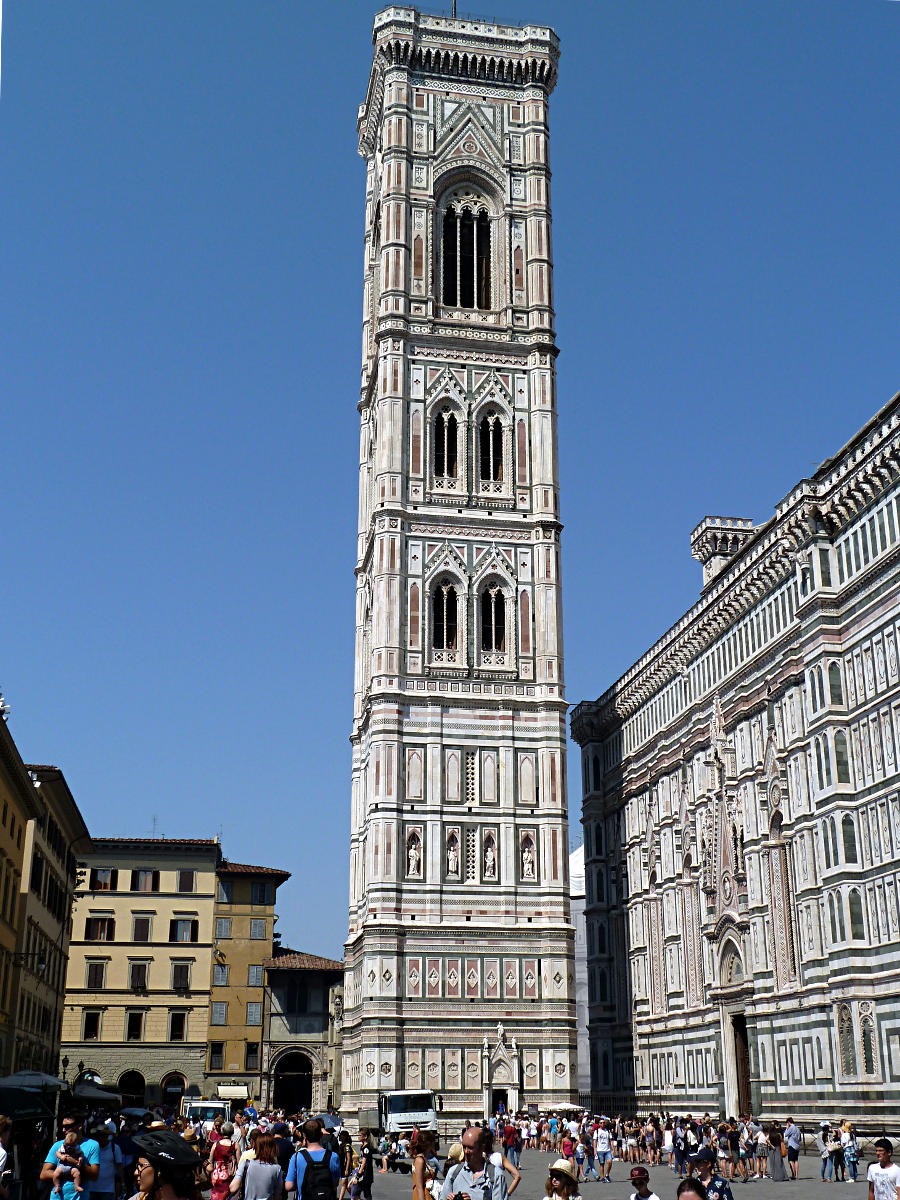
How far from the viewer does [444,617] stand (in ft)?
197

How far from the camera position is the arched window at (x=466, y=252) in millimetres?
65750

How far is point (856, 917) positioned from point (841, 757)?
4698 millimetres

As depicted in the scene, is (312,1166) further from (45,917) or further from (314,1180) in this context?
(45,917)

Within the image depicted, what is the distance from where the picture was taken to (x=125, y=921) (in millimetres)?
76375

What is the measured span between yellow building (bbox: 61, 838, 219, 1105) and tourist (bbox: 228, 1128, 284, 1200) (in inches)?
2541

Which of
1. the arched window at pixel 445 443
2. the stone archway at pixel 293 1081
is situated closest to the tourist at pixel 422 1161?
the arched window at pixel 445 443

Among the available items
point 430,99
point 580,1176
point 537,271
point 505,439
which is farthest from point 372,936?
point 430,99

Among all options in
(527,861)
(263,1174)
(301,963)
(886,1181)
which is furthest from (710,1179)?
(301,963)

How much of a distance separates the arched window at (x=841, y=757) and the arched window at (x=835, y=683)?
42.1 inches

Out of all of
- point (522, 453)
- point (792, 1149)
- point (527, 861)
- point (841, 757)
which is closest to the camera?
point (792, 1149)

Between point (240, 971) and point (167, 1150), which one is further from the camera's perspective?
point (240, 971)

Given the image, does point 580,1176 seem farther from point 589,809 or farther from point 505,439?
point 505,439

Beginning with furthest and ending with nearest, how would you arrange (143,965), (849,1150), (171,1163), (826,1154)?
(143,965), (849,1150), (826,1154), (171,1163)

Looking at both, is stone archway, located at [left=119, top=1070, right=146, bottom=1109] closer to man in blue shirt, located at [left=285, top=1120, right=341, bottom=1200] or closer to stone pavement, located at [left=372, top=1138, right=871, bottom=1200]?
stone pavement, located at [left=372, top=1138, right=871, bottom=1200]
